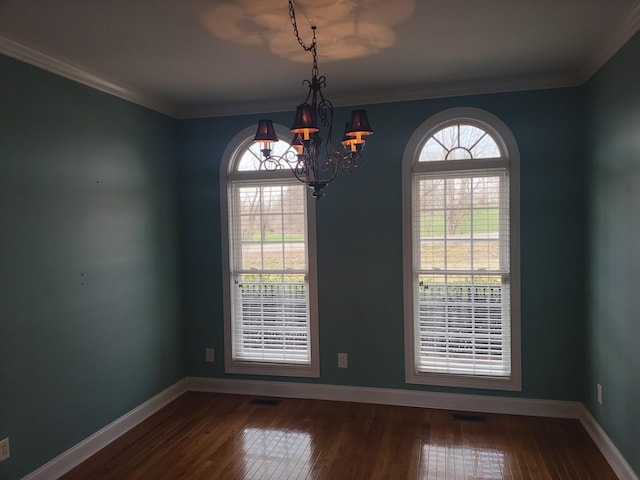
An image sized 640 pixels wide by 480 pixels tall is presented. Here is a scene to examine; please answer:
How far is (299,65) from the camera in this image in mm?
3281

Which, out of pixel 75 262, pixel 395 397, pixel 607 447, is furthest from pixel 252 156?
pixel 607 447

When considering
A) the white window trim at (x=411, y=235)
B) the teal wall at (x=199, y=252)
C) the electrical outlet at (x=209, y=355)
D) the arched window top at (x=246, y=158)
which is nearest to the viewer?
the teal wall at (x=199, y=252)

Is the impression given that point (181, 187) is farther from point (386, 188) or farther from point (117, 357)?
point (386, 188)

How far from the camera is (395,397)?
405cm

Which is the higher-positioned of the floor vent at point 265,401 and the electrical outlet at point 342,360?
the electrical outlet at point 342,360

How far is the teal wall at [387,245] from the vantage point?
367cm

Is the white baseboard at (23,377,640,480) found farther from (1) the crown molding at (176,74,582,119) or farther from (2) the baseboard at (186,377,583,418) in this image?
(1) the crown molding at (176,74,582,119)

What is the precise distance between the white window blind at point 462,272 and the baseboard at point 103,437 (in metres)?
2.25

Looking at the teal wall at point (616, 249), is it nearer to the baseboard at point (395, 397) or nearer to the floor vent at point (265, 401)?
the baseboard at point (395, 397)

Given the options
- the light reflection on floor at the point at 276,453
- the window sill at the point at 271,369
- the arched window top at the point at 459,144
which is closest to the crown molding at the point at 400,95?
the arched window top at the point at 459,144

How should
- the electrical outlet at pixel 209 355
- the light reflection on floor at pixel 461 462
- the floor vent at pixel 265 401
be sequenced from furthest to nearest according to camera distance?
the electrical outlet at pixel 209 355 → the floor vent at pixel 265 401 → the light reflection on floor at pixel 461 462

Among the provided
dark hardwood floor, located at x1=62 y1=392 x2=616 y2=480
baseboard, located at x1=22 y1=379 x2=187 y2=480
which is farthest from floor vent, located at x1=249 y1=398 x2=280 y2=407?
baseboard, located at x1=22 y1=379 x2=187 y2=480

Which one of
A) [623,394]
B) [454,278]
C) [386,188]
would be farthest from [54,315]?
[623,394]

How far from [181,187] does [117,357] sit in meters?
1.67
